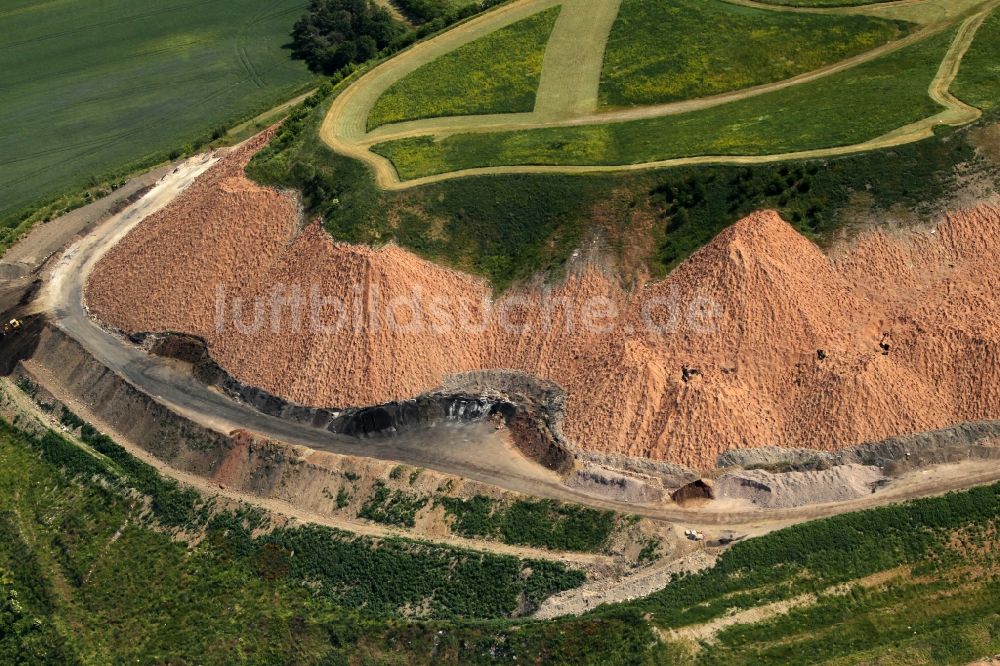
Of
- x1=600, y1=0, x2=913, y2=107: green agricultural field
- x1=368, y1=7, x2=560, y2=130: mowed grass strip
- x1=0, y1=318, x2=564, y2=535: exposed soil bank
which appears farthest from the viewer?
x1=368, y1=7, x2=560, y2=130: mowed grass strip

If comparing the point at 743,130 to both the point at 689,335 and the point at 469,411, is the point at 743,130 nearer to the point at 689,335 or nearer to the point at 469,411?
the point at 689,335

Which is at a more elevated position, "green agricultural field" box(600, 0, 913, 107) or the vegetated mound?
"green agricultural field" box(600, 0, 913, 107)

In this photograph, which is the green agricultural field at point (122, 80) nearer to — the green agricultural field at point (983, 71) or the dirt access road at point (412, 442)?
the dirt access road at point (412, 442)

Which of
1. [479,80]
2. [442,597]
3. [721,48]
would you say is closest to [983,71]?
[721,48]

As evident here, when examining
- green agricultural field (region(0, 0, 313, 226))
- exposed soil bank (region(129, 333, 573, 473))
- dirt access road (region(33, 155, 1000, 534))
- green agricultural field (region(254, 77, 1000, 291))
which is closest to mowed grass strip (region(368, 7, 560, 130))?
green agricultural field (region(254, 77, 1000, 291))

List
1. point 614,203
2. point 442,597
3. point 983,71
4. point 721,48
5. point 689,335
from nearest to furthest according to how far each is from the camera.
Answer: point 442,597, point 689,335, point 614,203, point 983,71, point 721,48

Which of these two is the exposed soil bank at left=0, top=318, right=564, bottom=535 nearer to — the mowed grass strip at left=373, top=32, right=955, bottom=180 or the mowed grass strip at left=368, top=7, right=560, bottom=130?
the mowed grass strip at left=373, top=32, right=955, bottom=180

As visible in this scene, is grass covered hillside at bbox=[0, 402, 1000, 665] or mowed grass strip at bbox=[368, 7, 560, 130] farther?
mowed grass strip at bbox=[368, 7, 560, 130]

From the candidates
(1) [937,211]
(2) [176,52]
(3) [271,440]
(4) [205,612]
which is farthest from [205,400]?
(2) [176,52]
